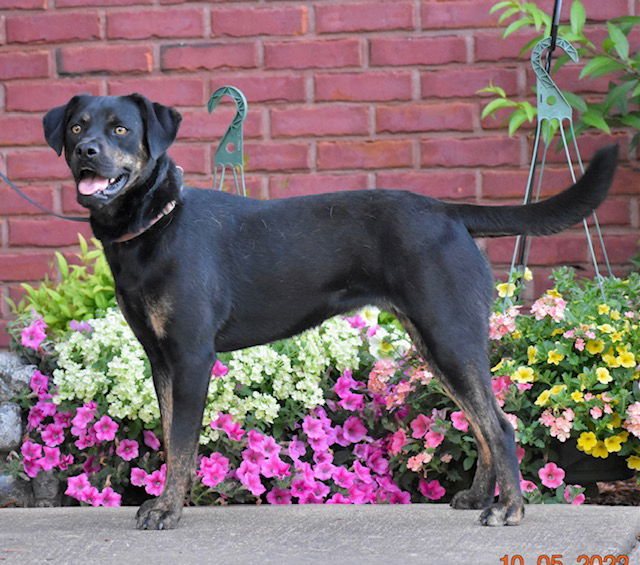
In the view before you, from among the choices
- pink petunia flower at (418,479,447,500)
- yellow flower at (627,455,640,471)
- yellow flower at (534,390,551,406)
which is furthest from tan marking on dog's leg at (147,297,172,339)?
yellow flower at (627,455,640,471)

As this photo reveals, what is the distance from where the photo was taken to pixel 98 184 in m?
3.19

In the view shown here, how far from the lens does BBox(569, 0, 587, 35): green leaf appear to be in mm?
4664

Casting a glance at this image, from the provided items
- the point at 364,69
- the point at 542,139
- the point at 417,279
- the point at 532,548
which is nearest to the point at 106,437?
the point at 417,279

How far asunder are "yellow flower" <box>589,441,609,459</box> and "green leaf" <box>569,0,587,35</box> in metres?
1.98

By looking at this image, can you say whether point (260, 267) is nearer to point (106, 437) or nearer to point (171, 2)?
point (106, 437)

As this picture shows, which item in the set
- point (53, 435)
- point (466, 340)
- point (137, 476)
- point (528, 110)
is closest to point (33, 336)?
point (53, 435)

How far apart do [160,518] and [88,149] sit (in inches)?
46.9

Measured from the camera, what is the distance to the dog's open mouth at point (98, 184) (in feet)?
10.4

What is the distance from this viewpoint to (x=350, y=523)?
332cm

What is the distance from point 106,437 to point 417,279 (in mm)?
1474

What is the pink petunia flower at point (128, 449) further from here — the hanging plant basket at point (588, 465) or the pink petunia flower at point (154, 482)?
the hanging plant basket at point (588, 465)

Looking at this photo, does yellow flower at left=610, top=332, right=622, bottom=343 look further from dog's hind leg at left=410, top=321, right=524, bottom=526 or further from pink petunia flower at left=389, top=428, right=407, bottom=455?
pink petunia flower at left=389, top=428, right=407, bottom=455

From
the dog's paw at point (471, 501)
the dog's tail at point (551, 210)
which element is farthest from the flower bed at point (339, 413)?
the dog's tail at point (551, 210)

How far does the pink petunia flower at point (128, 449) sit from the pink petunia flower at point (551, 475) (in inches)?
62.1
